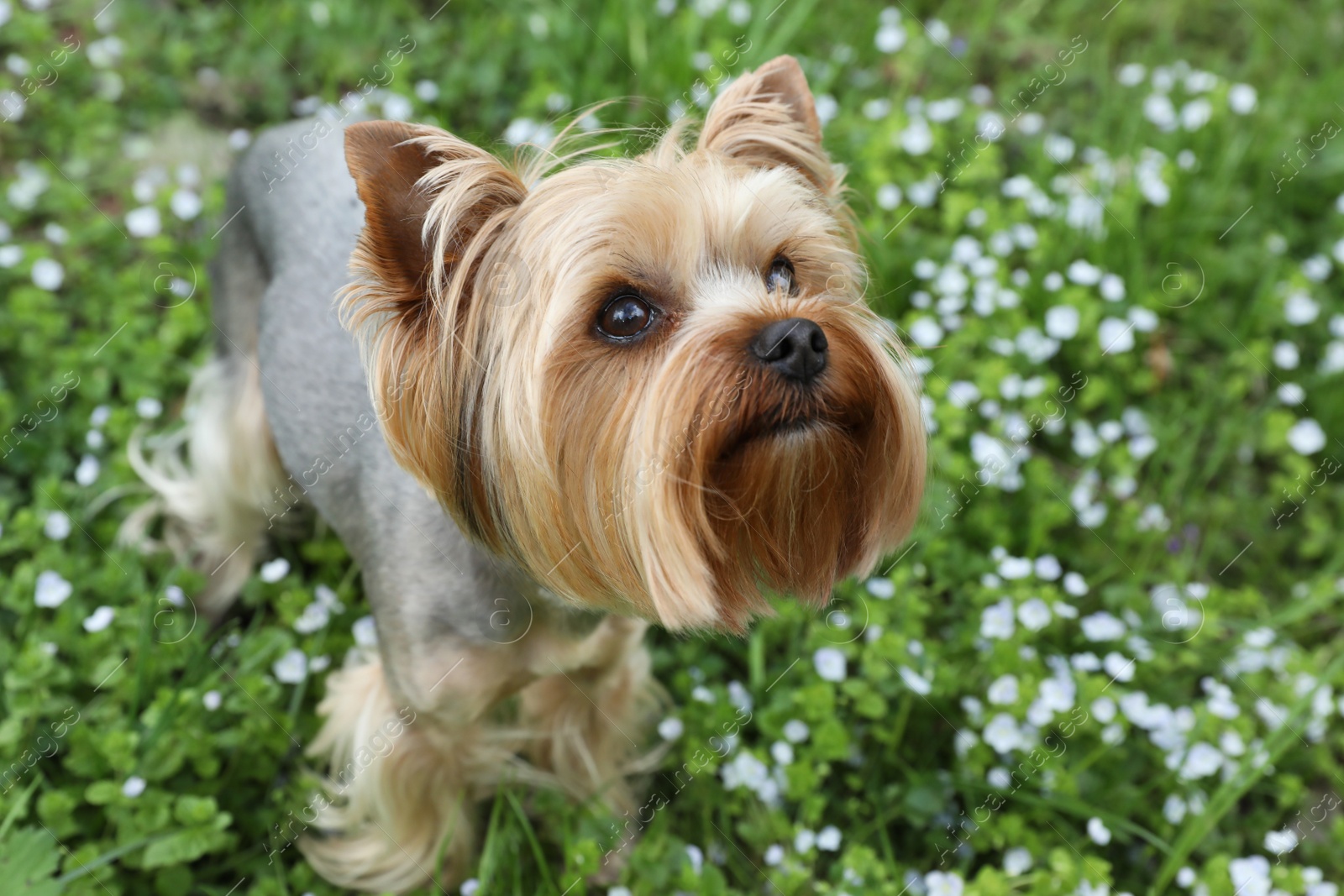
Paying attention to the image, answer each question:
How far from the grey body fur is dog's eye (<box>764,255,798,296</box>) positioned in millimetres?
865

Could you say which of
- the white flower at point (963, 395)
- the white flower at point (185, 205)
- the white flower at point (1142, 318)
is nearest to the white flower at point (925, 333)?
the white flower at point (963, 395)

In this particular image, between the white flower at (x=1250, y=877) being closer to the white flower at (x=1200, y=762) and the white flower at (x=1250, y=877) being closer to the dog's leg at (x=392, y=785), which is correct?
the white flower at (x=1200, y=762)

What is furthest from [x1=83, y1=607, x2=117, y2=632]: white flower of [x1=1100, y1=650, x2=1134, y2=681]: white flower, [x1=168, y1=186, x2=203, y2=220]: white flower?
[x1=1100, y1=650, x2=1134, y2=681]: white flower

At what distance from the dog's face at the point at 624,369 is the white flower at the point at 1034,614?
1.16 metres

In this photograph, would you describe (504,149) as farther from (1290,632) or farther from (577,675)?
(1290,632)

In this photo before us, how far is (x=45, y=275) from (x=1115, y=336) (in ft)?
13.3

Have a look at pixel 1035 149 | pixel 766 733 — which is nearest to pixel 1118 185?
pixel 1035 149

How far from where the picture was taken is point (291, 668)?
10.8ft

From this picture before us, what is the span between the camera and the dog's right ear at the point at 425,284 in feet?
6.48

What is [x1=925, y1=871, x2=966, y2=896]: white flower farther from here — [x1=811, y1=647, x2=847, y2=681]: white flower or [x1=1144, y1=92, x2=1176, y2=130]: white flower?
[x1=1144, y1=92, x2=1176, y2=130]: white flower

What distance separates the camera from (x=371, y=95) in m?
4.71

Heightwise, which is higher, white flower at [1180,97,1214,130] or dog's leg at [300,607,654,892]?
dog's leg at [300,607,654,892]

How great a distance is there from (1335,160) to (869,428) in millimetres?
3732

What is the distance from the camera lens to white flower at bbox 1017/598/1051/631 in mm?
3305
